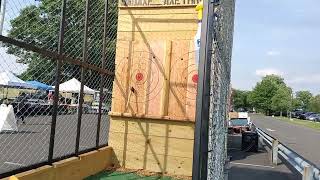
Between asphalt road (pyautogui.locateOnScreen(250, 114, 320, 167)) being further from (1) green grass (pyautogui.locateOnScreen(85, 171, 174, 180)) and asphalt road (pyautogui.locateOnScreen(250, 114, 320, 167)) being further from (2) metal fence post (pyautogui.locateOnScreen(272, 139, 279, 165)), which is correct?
(1) green grass (pyautogui.locateOnScreen(85, 171, 174, 180))

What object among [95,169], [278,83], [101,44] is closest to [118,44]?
[101,44]

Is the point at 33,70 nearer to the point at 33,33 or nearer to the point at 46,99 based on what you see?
the point at 33,33

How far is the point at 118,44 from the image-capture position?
9266 millimetres

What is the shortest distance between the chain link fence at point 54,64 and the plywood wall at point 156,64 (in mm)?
393

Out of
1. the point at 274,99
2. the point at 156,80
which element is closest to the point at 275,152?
the point at 156,80

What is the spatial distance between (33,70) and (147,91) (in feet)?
9.46

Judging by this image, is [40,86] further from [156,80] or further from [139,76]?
[156,80]

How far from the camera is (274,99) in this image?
124 m

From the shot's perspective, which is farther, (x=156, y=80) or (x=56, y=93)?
(x=156, y=80)

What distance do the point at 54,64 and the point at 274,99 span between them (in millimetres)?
122281

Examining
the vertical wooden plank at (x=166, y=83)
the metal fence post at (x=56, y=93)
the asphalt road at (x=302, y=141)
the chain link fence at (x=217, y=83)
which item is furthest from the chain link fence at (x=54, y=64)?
the asphalt road at (x=302, y=141)

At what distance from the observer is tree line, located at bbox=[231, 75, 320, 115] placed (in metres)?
120

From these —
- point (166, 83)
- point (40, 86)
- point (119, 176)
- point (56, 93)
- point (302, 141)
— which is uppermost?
point (166, 83)

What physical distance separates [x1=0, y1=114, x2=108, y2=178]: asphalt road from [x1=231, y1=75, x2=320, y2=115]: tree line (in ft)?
334
